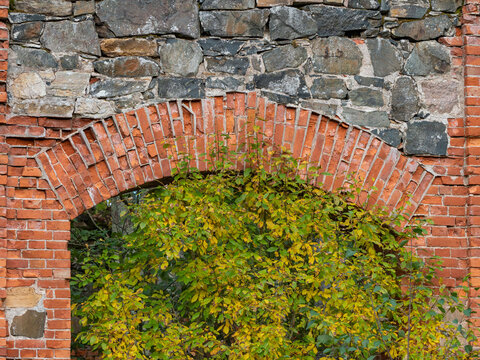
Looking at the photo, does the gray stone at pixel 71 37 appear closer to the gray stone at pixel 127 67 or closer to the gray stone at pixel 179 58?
the gray stone at pixel 127 67

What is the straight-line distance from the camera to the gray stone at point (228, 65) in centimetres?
467

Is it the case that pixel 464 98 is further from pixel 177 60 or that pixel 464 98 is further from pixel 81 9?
pixel 81 9

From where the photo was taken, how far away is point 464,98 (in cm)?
489

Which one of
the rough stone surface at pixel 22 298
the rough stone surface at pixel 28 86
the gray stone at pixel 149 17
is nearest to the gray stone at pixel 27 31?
the rough stone surface at pixel 28 86

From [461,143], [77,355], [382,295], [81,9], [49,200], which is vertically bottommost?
[77,355]

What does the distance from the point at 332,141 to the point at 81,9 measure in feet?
6.36

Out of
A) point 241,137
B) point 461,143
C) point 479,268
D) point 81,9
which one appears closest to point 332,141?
point 241,137

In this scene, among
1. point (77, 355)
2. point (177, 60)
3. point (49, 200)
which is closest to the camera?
point (49, 200)

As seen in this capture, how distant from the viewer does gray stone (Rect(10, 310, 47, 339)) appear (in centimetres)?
423

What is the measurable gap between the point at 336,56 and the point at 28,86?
6.98ft

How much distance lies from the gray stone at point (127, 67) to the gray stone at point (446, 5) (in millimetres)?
2090

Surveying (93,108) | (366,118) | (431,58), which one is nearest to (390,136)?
(366,118)

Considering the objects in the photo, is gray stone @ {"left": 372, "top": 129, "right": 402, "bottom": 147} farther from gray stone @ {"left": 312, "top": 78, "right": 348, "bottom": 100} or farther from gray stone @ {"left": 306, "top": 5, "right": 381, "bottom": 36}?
gray stone @ {"left": 306, "top": 5, "right": 381, "bottom": 36}

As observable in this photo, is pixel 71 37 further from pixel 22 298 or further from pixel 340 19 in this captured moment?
pixel 340 19
